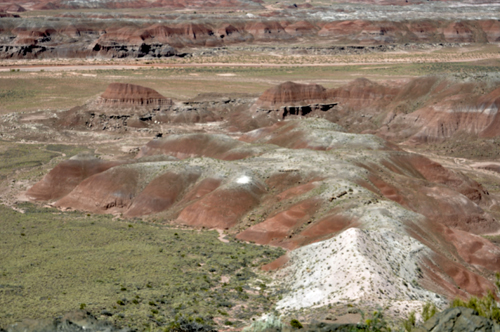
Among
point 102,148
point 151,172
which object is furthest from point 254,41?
point 151,172

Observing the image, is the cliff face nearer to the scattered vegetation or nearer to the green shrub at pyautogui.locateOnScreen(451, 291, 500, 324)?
the scattered vegetation

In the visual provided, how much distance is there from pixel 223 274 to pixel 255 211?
13124mm

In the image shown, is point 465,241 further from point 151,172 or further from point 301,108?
point 301,108

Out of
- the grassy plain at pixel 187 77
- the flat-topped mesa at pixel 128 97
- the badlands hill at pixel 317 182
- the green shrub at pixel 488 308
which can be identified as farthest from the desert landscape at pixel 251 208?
the grassy plain at pixel 187 77

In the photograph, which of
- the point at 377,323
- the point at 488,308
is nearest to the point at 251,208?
the point at 377,323

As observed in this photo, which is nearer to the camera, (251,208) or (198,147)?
(251,208)

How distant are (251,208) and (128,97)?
50.4m

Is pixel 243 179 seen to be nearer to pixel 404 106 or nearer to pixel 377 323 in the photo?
pixel 377 323

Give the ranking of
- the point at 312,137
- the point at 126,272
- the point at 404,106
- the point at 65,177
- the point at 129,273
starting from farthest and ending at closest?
1. the point at 404,106
2. the point at 312,137
3. the point at 65,177
4. the point at 126,272
5. the point at 129,273

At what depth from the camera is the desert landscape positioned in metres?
25.4

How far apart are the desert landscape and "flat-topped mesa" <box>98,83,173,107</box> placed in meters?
0.28

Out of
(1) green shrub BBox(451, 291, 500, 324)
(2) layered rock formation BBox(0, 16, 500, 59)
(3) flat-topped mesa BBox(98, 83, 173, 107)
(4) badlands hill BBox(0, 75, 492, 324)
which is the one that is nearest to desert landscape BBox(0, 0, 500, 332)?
(1) green shrub BBox(451, 291, 500, 324)

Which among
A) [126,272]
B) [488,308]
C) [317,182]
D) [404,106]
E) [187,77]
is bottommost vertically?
[187,77]

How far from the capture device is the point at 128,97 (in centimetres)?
8912
